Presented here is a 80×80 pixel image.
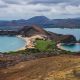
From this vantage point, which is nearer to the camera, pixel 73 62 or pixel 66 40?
pixel 73 62

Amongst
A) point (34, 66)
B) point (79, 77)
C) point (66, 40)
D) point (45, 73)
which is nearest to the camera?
point (79, 77)

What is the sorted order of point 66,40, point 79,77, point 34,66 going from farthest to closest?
point 66,40 < point 34,66 < point 79,77

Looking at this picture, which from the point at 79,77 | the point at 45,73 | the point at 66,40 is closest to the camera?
the point at 79,77

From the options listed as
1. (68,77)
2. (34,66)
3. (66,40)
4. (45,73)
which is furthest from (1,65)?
(66,40)

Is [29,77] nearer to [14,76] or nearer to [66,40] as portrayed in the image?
[14,76]

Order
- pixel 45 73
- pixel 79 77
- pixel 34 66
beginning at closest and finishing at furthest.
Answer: pixel 79 77, pixel 45 73, pixel 34 66

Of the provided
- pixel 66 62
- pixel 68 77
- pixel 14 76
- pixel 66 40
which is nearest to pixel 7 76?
pixel 14 76

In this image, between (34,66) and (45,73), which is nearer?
(45,73)

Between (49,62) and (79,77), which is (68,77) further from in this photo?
(49,62)
